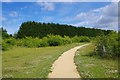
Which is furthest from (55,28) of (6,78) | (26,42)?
(6,78)

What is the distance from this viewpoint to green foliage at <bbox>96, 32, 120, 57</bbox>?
28188 mm

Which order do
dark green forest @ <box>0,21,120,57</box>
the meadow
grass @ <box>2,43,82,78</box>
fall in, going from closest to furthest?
1. grass @ <box>2,43,82,78</box>
2. the meadow
3. dark green forest @ <box>0,21,120,57</box>

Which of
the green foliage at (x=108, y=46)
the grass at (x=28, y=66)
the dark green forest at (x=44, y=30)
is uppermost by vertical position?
the dark green forest at (x=44, y=30)

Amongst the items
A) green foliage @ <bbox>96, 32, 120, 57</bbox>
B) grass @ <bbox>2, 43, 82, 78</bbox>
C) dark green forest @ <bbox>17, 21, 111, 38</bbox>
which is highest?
dark green forest @ <bbox>17, 21, 111, 38</bbox>

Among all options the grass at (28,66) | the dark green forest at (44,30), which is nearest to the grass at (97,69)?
the grass at (28,66)

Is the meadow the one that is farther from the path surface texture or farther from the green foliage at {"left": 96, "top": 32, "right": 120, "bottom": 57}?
the path surface texture

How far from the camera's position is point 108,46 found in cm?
2950

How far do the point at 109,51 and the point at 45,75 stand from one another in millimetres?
13791

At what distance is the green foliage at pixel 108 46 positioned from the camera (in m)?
28.2

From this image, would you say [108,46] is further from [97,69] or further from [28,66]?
[97,69]

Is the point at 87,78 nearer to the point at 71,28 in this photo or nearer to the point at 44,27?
the point at 44,27

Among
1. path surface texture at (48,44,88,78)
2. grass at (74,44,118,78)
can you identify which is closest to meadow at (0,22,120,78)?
grass at (74,44,118,78)

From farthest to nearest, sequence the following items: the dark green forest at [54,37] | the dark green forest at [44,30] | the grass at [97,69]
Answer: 1. the dark green forest at [44,30]
2. the dark green forest at [54,37]
3. the grass at [97,69]

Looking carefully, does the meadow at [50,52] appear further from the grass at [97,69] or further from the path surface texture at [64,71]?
the path surface texture at [64,71]
